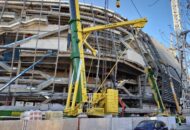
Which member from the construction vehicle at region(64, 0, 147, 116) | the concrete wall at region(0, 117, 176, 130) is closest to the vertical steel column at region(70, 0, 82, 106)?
the construction vehicle at region(64, 0, 147, 116)

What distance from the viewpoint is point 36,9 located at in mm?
37250

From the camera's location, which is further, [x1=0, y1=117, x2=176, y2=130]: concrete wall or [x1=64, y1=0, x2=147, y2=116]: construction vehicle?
[x1=64, y1=0, x2=147, y2=116]: construction vehicle

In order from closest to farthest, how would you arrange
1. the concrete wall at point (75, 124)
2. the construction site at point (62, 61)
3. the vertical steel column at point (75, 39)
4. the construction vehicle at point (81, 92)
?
the concrete wall at point (75, 124)
the construction vehicle at point (81, 92)
the vertical steel column at point (75, 39)
the construction site at point (62, 61)

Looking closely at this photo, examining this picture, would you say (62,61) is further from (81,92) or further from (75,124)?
(75,124)

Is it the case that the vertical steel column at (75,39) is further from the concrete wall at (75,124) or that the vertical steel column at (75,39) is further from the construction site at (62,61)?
the concrete wall at (75,124)

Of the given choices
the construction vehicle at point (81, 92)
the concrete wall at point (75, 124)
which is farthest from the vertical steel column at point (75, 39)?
the concrete wall at point (75, 124)

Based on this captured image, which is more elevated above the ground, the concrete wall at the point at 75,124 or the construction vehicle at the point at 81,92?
the construction vehicle at the point at 81,92

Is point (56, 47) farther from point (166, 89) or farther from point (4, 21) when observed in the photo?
point (166, 89)

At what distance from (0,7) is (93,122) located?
98.2 ft

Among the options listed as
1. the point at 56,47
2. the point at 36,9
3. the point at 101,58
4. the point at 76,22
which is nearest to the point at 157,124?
the point at 76,22

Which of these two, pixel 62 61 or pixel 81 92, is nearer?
pixel 81 92

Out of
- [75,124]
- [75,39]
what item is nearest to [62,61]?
[75,39]

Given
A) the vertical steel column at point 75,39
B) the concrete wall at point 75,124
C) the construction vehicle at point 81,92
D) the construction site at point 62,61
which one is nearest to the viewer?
the concrete wall at point 75,124

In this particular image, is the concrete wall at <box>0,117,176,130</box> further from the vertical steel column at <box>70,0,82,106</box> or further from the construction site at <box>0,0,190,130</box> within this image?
the construction site at <box>0,0,190,130</box>
